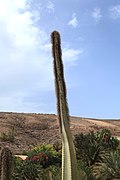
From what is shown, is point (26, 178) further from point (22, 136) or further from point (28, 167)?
point (22, 136)

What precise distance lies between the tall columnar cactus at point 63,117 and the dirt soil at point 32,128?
94.1ft

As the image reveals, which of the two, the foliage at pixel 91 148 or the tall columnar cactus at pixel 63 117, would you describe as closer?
the tall columnar cactus at pixel 63 117

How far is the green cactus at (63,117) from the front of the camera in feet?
17.3

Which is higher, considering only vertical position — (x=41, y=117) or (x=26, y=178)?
(x=41, y=117)

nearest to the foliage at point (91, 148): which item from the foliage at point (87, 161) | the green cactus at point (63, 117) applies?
the foliage at point (87, 161)

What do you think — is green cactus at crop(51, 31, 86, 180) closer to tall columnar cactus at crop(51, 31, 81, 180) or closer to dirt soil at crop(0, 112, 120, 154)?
tall columnar cactus at crop(51, 31, 81, 180)

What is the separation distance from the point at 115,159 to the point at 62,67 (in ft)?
45.1

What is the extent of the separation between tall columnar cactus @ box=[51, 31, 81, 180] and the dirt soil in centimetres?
2868

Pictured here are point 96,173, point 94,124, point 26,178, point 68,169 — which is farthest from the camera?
point 94,124

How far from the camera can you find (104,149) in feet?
80.5

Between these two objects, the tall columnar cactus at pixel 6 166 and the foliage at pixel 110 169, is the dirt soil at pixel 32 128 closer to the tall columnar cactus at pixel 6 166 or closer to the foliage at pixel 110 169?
the foliage at pixel 110 169

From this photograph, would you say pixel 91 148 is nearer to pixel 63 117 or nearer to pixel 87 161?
pixel 87 161

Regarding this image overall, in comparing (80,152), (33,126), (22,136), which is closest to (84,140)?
(80,152)

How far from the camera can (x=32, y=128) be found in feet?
161
